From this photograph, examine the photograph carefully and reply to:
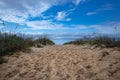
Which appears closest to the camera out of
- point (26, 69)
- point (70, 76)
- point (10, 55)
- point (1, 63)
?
point (70, 76)

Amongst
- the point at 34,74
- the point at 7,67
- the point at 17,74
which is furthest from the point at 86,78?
the point at 7,67

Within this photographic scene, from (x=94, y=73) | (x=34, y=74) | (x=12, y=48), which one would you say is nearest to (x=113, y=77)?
(x=94, y=73)

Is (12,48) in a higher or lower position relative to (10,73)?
higher

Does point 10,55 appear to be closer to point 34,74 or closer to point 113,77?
point 34,74

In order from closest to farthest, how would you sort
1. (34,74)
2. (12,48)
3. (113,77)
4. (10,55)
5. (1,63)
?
(113,77) < (34,74) < (1,63) < (10,55) < (12,48)

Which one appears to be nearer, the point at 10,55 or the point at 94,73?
the point at 94,73

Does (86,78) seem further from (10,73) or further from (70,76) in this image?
(10,73)

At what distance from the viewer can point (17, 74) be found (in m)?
3.77

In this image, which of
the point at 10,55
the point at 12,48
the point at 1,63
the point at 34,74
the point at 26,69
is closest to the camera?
the point at 34,74

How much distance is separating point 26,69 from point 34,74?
0.51 meters

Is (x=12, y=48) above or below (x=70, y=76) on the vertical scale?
above

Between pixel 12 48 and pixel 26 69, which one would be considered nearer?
pixel 26 69

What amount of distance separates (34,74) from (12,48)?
297cm

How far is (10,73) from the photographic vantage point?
3844 mm
